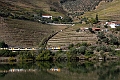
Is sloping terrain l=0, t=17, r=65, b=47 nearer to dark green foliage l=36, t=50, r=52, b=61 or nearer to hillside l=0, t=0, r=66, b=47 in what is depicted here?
hillside l=0, t=0, r=66, b=47

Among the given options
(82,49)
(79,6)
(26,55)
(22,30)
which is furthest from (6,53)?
(79,6)

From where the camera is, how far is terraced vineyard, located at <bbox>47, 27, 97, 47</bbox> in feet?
315

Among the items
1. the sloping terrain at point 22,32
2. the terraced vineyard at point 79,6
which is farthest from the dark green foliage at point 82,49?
the terraced vineyard at point 79,6

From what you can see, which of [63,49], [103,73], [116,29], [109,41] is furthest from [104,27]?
[103,73]

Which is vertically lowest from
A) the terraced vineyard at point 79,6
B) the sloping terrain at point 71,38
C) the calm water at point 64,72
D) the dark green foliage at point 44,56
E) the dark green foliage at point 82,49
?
the calm water at point 64,72

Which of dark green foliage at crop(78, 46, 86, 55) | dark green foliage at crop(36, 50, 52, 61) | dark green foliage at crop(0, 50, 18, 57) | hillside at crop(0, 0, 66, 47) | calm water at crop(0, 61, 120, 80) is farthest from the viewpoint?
hillside at crop(0, 0, 66, 47)

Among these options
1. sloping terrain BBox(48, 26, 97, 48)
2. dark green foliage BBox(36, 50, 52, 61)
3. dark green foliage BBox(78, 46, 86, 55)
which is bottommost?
dark green foliage BBox(36, 50, 52, 61)

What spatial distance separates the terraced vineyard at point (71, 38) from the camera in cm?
9588

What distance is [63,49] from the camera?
92.5 metres

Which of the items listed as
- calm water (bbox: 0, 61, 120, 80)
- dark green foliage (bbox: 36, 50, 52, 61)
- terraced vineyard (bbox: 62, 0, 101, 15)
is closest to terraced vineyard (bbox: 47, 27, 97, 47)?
dark green foliage (bbox: 36, 50, 52, 61)

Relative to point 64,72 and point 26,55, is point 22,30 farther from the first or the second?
point 64,72

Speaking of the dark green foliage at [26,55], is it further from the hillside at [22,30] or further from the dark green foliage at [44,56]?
the hillside at [22,30]

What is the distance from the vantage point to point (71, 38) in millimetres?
98875

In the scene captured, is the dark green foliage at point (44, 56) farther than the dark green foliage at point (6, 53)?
No
